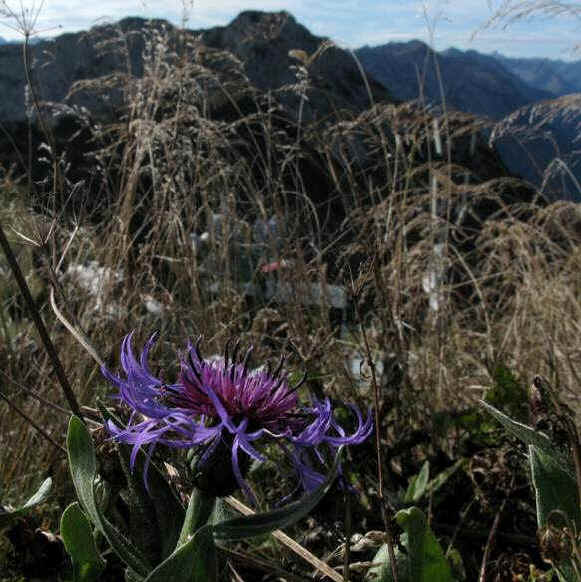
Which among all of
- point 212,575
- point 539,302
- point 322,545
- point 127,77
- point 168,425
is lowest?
point 322,545

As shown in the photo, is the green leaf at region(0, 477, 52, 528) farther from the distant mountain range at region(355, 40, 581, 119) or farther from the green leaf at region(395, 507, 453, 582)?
the distant mountain range at region(355, 40, 581, 119)

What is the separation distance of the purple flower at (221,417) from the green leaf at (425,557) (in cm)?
13

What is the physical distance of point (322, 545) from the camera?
1226mm

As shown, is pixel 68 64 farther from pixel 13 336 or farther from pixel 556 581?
pixel 556 581

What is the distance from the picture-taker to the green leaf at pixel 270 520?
1.84 ft

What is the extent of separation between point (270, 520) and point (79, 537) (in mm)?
238

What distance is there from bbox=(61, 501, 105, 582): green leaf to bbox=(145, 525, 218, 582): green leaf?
0.45 ft

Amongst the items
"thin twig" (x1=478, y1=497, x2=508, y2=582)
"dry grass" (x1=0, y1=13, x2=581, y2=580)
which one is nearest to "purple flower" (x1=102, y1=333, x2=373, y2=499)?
"thin twig" (x1=478, y1=497, x2=508, y2=582)

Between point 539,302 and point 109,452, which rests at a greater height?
point 109,452

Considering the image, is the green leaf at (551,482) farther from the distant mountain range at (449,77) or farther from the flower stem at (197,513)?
the distant mountain range at (449,77)

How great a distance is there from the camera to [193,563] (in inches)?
22.9

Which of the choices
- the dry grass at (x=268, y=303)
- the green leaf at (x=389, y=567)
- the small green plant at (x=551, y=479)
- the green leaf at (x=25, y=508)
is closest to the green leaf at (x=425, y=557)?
the green leaf at (x=389, y=567)

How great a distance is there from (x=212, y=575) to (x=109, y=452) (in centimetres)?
24

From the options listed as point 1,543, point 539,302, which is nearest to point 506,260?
point 539,302
